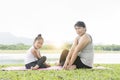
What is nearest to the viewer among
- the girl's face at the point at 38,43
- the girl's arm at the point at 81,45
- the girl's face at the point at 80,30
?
the girl's arm at the point at 81,45

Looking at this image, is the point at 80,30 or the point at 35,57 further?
the point at 35,57

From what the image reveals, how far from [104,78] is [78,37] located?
2134 millimetres

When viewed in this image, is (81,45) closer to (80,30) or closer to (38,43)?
(80,30)

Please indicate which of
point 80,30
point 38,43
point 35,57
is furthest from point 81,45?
point 35,57

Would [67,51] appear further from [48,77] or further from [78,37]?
[48,77]

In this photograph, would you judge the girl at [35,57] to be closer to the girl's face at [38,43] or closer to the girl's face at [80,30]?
the girl's face at [38,43]

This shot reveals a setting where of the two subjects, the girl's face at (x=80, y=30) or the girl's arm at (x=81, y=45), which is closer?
the girl's arm at (x=81, y=45)

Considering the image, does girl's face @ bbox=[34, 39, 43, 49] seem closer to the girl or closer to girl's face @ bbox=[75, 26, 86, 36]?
the girl

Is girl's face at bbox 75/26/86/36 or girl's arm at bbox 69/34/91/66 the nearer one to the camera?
girl's arm at bbox 69/34/91/66

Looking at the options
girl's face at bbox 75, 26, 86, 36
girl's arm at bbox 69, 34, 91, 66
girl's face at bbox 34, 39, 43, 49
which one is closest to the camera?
girl's arm at bbox 69, 34, 91, 66

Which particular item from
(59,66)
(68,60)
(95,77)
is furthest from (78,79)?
(59,66)

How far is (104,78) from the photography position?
821 cm

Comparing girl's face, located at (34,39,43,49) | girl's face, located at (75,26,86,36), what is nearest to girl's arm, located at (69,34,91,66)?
girl's face, located at (75,26,86,36)

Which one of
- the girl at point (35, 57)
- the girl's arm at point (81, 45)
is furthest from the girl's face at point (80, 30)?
the girl at point (35, 57)
